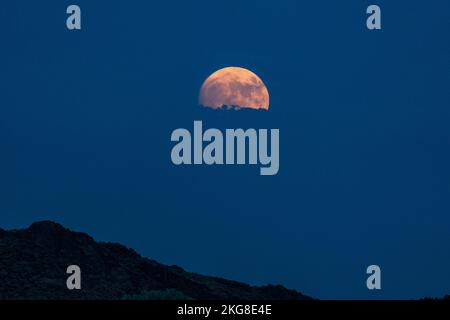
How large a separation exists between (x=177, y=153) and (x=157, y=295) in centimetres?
673

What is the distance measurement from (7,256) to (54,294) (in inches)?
171

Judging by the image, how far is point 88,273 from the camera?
40.8 meters

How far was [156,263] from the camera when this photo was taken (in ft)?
146

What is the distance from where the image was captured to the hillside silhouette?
3856 cm

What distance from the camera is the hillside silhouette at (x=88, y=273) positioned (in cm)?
3856

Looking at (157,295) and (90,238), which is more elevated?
(90,238)
